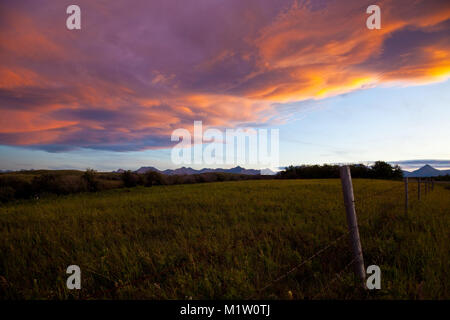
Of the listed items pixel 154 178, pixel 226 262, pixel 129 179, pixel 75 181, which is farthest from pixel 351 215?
pixel 154 178

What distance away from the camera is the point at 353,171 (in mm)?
81312

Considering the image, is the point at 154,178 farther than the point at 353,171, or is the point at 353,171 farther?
the point at 353,171

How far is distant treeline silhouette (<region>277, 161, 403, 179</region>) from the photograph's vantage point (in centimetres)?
7850

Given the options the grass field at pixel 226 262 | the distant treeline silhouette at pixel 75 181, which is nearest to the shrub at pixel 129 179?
the distant treeline silhouette at pixel 75 181

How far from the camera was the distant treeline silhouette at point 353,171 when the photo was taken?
7850 centimetres

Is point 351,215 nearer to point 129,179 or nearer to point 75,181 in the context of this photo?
point 75,181

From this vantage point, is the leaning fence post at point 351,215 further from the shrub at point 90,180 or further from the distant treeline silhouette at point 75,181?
the shrub at point 90,180

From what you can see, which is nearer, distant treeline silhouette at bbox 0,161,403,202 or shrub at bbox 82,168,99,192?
distant treeline silhouette at bbox 0,161,403,202

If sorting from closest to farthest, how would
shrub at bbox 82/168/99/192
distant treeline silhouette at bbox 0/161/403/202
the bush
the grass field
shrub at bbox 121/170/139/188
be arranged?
the grass field < distant treeline silhouette at bbox 0/161/403/202 < shrub at bbox 82/168/99/192 < shrub at bbox 121/170/139/188 < the bush

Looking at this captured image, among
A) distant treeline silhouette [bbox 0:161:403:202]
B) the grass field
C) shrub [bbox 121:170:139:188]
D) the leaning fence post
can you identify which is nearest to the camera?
the leaning fence post

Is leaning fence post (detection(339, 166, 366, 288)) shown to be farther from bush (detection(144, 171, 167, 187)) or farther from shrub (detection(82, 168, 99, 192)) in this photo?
bush (detection(144, 171, 167, 187))

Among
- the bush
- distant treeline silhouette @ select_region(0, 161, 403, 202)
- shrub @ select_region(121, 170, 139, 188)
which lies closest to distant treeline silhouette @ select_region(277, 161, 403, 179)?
distant treeline silhouette @ select_region(0, 161, 403, 202)
